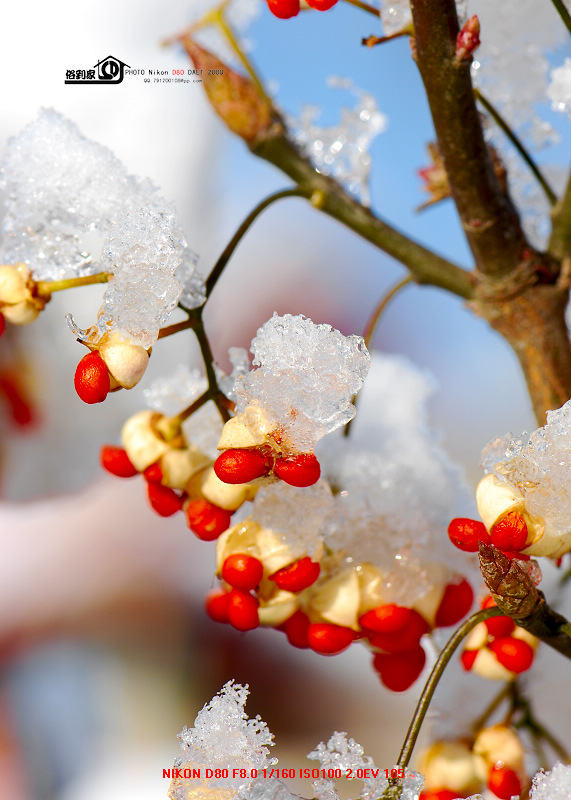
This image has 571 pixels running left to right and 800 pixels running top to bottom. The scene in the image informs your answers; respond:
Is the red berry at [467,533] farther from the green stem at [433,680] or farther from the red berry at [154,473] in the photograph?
the red berry at [154,473]

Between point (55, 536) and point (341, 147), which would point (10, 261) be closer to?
point (341, 147)

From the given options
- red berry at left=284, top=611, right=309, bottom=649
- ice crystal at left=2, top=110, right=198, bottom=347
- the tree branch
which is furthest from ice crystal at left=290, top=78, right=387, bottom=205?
red berry at left=284, top=611, right=309, bottom=649

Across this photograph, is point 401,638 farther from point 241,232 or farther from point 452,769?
point 241,232

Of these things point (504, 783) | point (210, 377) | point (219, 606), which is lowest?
point (504, 783)

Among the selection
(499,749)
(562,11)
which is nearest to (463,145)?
(562,11)

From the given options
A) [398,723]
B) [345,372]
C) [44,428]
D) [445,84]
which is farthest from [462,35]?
[398,723]
